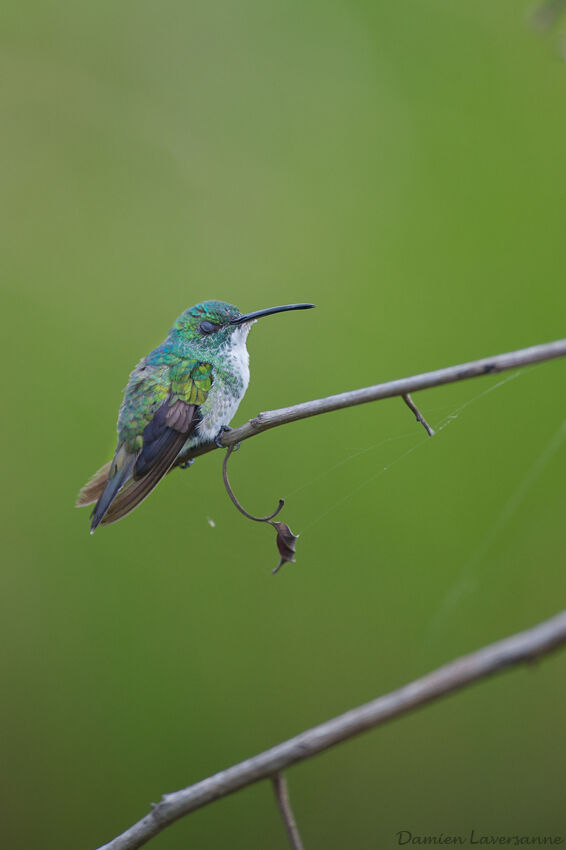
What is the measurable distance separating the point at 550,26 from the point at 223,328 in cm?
163

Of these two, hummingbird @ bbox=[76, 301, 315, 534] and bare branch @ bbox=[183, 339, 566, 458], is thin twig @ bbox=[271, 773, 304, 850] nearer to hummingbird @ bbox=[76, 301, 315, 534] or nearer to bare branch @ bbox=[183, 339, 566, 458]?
bare branch @ bbox=[183, 339, 566, 458]

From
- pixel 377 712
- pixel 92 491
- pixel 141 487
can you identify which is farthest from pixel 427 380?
pixel 92 491

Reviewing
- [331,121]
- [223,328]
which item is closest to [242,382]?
[223,328]

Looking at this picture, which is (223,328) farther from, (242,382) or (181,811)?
(181,811)

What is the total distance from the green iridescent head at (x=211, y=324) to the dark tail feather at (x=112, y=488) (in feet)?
1.66

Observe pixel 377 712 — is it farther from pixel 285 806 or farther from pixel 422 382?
pixel 422 382

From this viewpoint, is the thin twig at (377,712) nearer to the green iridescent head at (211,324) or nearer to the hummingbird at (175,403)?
the hummingbird at (175,403)

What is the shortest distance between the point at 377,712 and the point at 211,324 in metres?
1.94

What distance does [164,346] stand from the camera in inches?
97.3

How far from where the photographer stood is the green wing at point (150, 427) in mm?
2061

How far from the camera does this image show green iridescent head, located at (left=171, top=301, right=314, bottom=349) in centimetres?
248

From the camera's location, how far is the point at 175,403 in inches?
89.0
